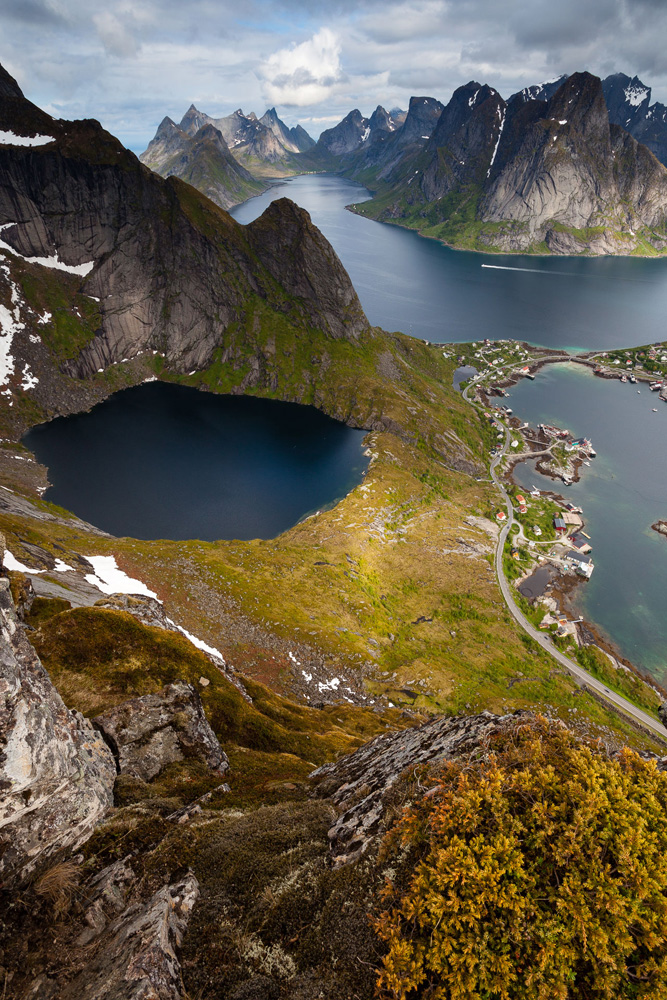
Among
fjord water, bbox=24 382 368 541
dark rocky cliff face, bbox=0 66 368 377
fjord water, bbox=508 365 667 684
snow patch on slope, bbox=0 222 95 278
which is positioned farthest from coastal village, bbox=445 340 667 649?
snow patch on slope, bbox=0 222 95 278

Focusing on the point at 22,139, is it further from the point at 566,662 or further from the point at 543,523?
the point at 566,662

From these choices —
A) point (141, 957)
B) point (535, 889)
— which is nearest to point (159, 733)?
point (141, 957)

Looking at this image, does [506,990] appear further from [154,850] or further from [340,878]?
[154,850]

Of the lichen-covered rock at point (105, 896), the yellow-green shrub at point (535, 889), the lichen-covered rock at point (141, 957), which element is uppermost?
the yellow-green shrub at point (535, 889)

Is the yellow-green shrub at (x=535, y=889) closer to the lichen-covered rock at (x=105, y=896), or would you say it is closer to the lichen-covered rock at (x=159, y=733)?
the lichen-covered rock at (x=105, y=896)

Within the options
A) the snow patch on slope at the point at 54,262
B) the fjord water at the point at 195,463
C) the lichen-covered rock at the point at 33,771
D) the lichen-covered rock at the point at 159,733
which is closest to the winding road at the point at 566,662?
the fjord water at the point at 195,463

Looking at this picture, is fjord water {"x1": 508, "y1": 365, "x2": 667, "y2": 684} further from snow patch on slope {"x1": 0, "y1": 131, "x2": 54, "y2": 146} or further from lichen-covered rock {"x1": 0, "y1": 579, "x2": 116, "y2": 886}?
snow patch on slope {"x1": 0, "y1": 131, "x2": 54, "y2": 146}
